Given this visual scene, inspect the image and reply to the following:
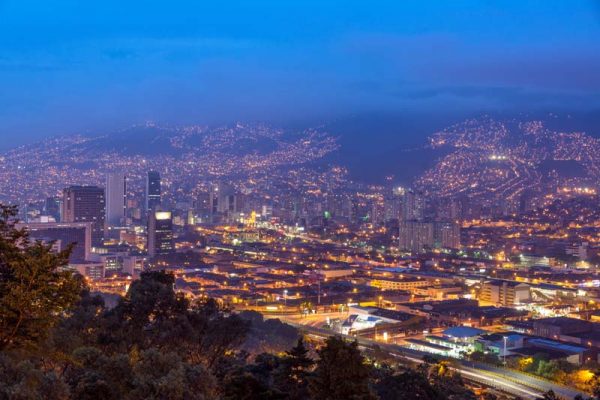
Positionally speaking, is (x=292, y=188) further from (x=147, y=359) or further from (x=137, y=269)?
(x=147, y=359)

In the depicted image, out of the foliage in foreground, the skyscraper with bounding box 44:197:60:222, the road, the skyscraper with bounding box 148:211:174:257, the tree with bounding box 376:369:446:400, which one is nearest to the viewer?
the foliage in foreground

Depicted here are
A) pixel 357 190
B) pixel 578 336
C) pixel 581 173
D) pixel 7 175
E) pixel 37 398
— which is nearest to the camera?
pixel 37 398

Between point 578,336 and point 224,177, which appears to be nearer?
point 578,336

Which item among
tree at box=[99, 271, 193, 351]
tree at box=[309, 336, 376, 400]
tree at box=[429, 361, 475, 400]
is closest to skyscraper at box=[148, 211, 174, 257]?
tree at box=[429, 361, 475, 400]

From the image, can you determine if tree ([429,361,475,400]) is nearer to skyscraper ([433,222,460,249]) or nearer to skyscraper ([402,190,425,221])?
skyscraper ([433,222,460,249])

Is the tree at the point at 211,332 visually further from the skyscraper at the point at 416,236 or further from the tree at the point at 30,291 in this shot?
the skyscraper at the point at 416,236

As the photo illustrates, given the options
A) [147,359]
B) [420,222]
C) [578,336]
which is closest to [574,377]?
[578,336]

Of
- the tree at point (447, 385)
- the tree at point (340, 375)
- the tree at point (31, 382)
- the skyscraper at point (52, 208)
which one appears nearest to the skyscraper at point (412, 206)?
the skyscraper at point (52, 208)
